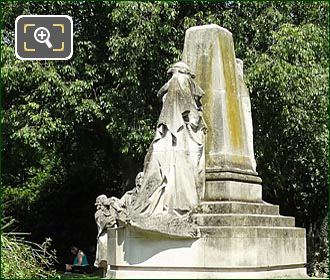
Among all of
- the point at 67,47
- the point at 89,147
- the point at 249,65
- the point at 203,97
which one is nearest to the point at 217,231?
the point at 203,97

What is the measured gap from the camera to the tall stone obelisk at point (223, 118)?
1053cm

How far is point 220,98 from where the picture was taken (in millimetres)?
11000

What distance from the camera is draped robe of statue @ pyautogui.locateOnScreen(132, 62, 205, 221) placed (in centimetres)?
991

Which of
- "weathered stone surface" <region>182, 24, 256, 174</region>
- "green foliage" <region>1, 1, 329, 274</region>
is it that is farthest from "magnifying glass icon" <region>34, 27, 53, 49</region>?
"green foliage" <region>1, 1, 329, 274</region>

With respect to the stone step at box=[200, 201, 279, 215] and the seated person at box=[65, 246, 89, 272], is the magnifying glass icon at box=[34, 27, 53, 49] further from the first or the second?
the seated person at box=[65, 246, 89, 272]

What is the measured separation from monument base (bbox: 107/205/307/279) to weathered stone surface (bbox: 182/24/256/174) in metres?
0.92

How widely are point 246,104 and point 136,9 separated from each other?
7181 mm

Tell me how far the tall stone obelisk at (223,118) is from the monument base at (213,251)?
46 centimetres

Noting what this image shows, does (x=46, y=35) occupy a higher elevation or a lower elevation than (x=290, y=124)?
lower

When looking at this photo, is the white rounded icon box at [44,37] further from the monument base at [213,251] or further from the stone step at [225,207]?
the stone step at [225,207]

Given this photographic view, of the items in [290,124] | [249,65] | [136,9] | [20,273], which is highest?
[136,9]

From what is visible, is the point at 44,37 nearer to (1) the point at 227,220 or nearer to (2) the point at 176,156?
(2) the point at 176,156

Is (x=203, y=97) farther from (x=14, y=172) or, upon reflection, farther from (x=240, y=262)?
(x=14, y=172)

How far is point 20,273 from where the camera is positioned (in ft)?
33.2
